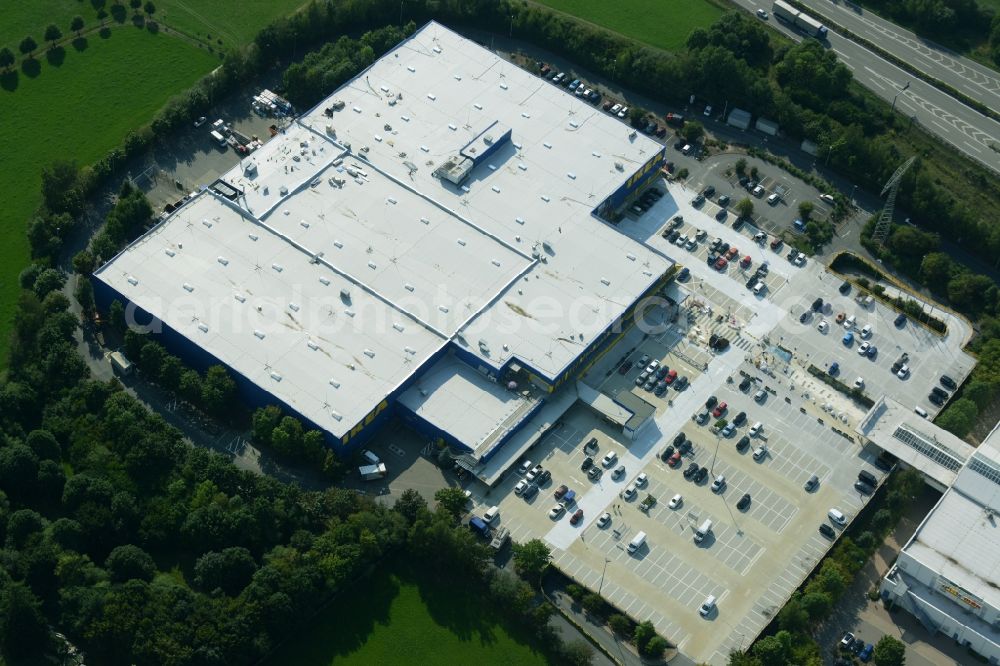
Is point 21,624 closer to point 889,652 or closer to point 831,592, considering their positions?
point 831,592

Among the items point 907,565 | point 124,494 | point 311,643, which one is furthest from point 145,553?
point 907,565

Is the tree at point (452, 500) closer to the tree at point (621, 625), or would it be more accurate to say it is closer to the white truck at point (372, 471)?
the white truck at point (372, 471)

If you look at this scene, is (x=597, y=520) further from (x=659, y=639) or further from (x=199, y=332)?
(x=199, y=332)

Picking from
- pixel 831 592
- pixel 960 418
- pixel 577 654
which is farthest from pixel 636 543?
pixel 960 418

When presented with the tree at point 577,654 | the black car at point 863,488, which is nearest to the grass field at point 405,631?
the tree at point 577,654

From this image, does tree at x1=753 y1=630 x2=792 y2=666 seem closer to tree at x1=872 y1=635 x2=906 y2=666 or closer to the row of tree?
the row of tree
